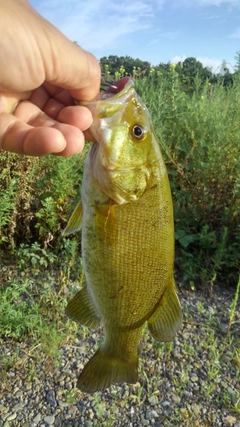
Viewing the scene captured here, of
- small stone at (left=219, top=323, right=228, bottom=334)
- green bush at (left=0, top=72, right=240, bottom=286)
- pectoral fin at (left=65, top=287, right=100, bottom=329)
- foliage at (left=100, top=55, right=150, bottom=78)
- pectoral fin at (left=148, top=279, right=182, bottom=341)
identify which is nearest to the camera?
pectoral fin at (left=148, top=279, right=182, bottom=341)

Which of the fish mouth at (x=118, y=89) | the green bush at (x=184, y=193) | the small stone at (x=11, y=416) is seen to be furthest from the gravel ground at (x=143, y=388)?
the fish mouth at (x=118, y=89)

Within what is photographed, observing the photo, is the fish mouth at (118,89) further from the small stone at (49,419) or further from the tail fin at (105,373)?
the small stone at (49,419)

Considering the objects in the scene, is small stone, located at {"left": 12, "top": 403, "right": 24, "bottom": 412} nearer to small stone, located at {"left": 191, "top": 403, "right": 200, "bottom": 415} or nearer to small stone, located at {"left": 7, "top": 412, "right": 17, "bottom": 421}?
small stone, located at {"left": 7, "top": 412, "right": 17, "bottom": 421}

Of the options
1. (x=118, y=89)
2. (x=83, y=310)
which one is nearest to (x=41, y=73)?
(x=118, y=89)

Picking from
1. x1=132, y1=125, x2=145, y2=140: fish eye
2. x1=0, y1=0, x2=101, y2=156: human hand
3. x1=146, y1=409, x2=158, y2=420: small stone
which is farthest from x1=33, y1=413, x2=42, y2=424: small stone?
x1=132, y1=125, x2=145, y2=140: fish eye

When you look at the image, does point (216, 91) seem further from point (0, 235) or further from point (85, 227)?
point (85, 227)

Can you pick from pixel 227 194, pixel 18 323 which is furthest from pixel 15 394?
pixel 227 194
